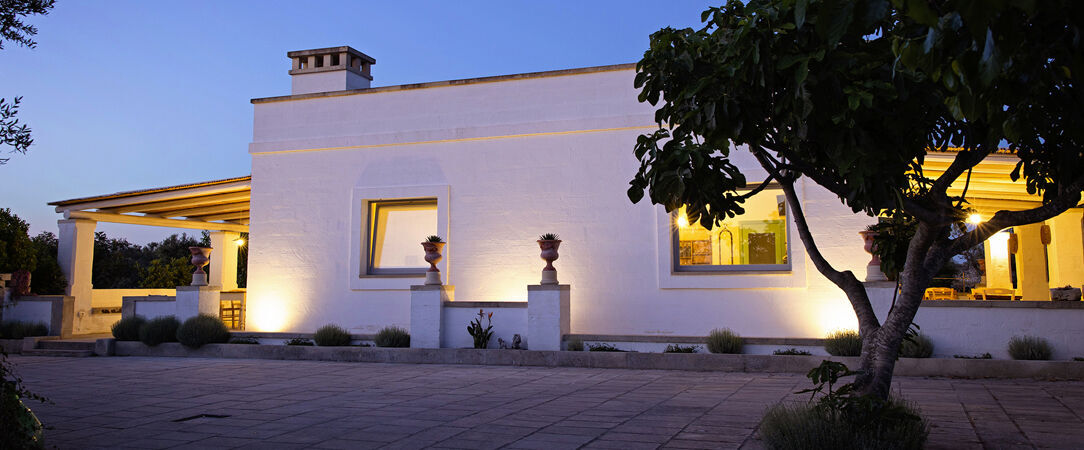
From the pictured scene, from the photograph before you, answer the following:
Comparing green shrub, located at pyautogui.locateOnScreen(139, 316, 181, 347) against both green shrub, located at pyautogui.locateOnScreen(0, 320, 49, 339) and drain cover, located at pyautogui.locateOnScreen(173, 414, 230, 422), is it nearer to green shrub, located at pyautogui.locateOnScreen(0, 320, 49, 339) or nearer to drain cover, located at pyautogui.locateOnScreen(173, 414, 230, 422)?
green shrub, located at pyautogui.locateOnScreen(0, 320, 49, 339)

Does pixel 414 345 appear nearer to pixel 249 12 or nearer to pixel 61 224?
pixel 61 224

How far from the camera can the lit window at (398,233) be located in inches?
517

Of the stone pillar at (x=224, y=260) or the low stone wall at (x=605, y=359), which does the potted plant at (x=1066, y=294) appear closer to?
the low stone wall at (x=605, y=359)

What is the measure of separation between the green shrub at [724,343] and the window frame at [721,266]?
1.47 metres

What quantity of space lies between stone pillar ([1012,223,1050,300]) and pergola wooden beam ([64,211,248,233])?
1707cm

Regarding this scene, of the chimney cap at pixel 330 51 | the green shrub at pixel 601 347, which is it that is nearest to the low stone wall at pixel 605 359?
the green shrub at pixel 601 347

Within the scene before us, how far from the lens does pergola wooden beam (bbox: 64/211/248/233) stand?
15214 mm

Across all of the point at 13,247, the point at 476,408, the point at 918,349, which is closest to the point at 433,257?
the point at 476,408

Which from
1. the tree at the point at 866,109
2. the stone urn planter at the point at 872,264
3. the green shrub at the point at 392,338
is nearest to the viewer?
the tree at the point at 866,109

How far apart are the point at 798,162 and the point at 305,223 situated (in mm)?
10277

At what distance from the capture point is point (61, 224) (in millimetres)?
15258

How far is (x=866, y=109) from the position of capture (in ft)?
13.3

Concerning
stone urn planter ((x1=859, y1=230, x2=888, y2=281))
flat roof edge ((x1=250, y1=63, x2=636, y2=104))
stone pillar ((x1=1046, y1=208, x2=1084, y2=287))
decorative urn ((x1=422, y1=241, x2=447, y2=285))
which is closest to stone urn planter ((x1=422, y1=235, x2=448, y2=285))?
decorative urn ((x1=422, y1=241, x2=447, y2=285))

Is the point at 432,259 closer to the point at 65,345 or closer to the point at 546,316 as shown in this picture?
the point at 546,316
